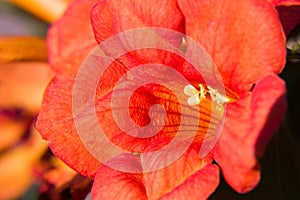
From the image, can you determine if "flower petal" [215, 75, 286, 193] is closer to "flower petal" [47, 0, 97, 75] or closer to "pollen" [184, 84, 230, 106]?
"pollen" [184, 84, 230, 106]

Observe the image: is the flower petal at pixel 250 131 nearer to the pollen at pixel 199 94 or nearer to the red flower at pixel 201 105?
the red flower at pixel 201 105

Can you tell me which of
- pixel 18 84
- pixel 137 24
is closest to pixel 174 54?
pixel 137 24

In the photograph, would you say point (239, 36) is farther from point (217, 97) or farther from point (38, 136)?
point (38, 136)

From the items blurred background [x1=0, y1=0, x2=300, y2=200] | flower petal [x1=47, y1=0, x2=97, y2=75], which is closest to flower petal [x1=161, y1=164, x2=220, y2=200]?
blurred background [x1=0, y1=0, x2=300, y2=200]

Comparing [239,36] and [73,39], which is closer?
[239,36]

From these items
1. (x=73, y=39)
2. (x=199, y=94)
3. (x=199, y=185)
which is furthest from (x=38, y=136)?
(x=199, y=185)

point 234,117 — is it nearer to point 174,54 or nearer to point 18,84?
point 174,54
